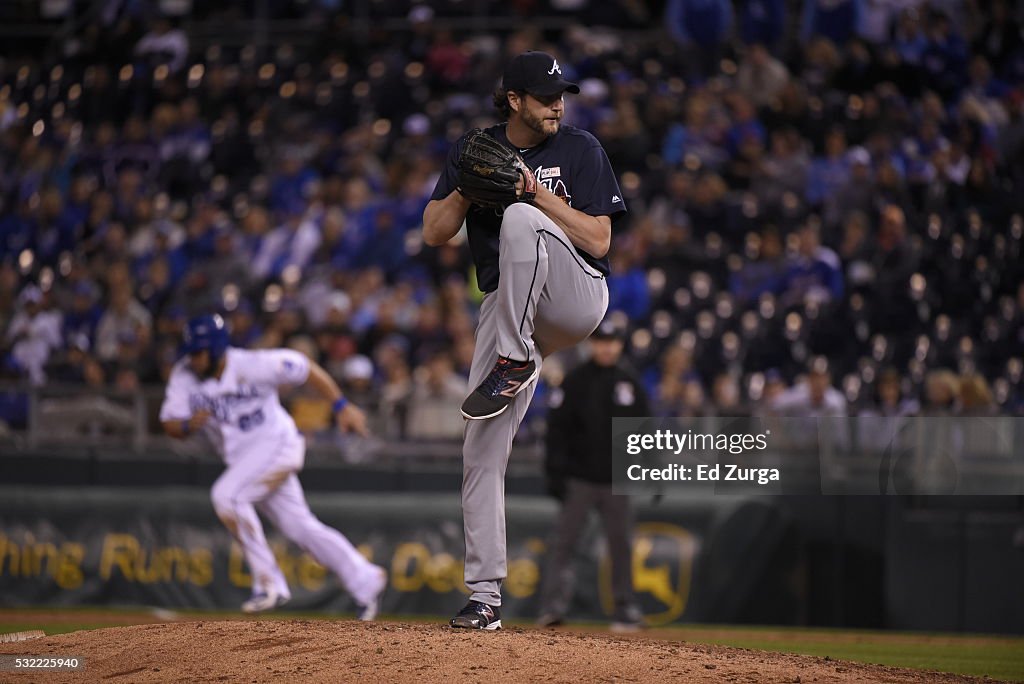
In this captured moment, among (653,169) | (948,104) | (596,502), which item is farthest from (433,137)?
(596,502)

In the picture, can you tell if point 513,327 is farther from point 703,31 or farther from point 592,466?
point 703,31

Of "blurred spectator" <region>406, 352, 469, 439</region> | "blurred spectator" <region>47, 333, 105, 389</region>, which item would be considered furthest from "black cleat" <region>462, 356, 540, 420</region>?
"blurred spectator" <region>47, 333, 105, 389</region>

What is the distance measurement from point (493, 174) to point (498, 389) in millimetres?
789

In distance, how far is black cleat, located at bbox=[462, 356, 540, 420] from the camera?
5.11 meters

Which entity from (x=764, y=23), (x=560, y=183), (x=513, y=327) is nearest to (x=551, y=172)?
(x=560, y=183)

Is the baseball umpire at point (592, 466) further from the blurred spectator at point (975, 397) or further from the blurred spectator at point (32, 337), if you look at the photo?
the blurred spectator at point (32, 337)

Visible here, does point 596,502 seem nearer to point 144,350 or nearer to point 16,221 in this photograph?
point 144,350

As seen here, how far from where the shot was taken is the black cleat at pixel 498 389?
5.11 meters

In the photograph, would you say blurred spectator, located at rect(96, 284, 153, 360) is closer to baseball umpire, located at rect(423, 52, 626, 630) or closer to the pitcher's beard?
baseball umpire, located at rect(423, 52, 626, 630)

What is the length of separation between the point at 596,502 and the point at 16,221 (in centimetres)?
878

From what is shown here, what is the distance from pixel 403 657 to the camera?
188 inches

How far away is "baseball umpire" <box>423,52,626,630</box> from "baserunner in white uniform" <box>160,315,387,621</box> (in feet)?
12.9

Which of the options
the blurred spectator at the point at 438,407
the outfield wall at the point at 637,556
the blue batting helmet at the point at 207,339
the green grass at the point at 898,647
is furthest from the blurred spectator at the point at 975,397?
the blue batting helmet at the point at 207,339

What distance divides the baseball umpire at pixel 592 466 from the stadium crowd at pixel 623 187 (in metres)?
0.48
